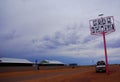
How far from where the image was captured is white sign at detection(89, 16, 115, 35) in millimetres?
29141

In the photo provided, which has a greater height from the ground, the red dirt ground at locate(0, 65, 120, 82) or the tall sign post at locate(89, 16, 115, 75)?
the tall sign post at locate(89, 16, 115, 75)

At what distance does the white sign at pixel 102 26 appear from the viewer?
1147 inches

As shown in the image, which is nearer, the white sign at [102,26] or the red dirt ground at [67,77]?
the red dirt ground at [67,77]

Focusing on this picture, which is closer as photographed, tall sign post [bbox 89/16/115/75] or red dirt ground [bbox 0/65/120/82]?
red dirt ground [bbox 0/65/120/82]

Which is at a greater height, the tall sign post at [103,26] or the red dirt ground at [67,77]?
the tall sign post at [103,26]

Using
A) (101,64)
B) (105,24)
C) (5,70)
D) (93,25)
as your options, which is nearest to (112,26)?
(105,24)

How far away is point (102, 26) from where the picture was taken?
29844 millimetres

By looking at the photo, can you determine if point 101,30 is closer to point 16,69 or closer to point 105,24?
point 105,24

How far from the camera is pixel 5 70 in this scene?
55938 millimetres

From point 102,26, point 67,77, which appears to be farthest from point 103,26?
point 67,77

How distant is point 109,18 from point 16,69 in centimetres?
4190

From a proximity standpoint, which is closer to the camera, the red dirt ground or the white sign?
the red dirt ground

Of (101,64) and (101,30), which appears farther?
(101,64)

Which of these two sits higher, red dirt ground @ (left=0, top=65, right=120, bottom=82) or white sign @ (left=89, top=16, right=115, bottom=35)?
white sign @ (left=89, top=16, right=115, bottom=35)
